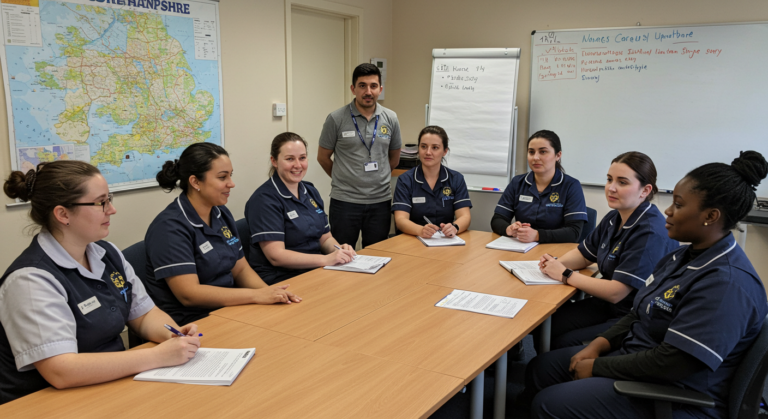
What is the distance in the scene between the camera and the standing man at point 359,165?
375 centimetres

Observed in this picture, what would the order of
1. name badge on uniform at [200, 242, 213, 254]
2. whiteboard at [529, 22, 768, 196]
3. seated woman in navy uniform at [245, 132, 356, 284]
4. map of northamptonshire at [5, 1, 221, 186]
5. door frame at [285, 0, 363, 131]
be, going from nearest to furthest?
1. name badge on uniform at [200, 242, 213, 254]
2. seated woman in navy uniform at [245, 132, 356, 284]
3. map of northamptonshire at [5, 1, 221, 186]
4. whiteboard at [529, 22, 768, 196]
5. door frame at [285, 0, 363, 131]

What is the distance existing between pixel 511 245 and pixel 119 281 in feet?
6.91

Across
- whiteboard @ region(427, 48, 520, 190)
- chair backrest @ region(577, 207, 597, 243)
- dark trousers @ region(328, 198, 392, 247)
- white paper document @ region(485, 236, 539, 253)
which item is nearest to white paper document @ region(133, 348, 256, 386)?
white paper document @ region(485, 236, 539, 253)

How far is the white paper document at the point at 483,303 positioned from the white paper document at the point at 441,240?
855mm

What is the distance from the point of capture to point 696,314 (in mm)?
1596

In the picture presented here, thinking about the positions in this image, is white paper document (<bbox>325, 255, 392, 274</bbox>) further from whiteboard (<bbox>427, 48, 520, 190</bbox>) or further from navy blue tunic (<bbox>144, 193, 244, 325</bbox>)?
whiteboard (<bbox>427, 48, 520, 190</bbox>)

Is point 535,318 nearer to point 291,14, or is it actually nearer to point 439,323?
point 439,323

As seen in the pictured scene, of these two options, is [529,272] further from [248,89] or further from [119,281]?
[248,89]

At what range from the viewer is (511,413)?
2623mm

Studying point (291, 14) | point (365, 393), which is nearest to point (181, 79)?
point (291, 14)

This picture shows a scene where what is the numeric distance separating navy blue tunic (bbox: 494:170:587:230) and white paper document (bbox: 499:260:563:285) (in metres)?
0.57

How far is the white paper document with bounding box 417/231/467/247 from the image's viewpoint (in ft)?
10.5

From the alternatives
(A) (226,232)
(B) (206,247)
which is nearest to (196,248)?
(B) (206,247)

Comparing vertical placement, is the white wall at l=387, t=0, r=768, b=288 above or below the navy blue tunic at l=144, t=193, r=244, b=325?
above
